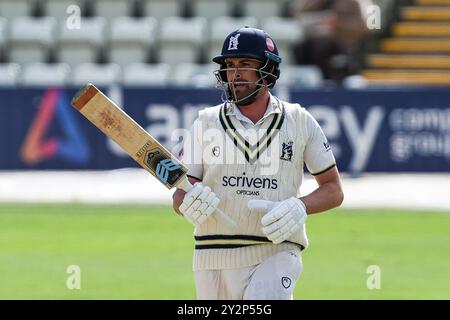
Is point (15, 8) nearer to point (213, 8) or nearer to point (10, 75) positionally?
point (10, 75)

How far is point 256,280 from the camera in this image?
668cm

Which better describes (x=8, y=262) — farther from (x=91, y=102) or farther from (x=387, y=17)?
(x=387, y=17)

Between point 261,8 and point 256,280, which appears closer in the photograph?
point 256,280

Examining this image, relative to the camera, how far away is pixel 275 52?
6.91m

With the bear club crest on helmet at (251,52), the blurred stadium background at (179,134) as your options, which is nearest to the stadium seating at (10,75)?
the blurred stadium background at (179,134)

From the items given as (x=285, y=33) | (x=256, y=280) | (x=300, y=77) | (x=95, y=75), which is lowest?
(x=256, y=280)

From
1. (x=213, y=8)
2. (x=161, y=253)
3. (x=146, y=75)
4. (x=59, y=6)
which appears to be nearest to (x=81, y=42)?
(x=59, y=6)

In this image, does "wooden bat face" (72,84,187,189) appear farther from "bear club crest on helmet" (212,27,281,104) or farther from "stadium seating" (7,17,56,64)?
"stadium seating" (7,17,56,64)

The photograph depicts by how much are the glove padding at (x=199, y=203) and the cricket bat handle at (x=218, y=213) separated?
0.08 m

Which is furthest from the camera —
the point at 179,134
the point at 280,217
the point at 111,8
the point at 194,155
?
the point at 111,8

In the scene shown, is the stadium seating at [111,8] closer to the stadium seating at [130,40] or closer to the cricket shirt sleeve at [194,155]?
the stadium seating at [130,40]

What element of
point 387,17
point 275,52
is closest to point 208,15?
point 387,17

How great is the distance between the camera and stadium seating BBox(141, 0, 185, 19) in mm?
24906

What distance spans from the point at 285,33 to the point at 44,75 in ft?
15.5
